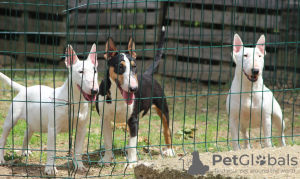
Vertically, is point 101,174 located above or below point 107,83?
below

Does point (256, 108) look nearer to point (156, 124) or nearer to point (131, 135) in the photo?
point (131, 135)

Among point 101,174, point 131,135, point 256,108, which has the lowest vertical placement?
point 101,174

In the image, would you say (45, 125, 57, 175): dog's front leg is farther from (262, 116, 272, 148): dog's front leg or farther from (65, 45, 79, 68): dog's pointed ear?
(262, 116, 272, 148): dog's front leg

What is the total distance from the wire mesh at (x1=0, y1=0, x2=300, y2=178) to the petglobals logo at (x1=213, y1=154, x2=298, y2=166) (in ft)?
1.18

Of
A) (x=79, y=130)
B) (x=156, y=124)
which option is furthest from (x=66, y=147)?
(x=156, y=124)

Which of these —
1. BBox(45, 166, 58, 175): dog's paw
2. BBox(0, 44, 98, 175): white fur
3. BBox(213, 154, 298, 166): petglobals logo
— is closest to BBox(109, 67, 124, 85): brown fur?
BBox(0, 44, 98, 175): white fur

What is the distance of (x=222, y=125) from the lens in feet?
24.4

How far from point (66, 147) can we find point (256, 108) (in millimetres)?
2504

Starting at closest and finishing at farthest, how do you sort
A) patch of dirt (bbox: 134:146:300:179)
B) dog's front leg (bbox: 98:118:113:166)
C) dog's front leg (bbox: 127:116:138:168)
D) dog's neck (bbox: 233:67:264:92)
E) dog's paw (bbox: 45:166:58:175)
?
1. patch of dirt (bbox: 134:146:300:179)
2. dog's paw (bbox: 45:166:58:175)
3. dog's front leg (bbox: 127:116:138:168)
4. dog's front leg (bbox: 98:118:113:166)
5. dog's neck (bbox: 233:67:264:92)

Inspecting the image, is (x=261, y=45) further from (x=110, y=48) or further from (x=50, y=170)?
(x=50, y=170)

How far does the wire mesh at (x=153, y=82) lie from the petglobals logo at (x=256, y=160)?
0.36 m

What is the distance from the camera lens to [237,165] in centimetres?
420

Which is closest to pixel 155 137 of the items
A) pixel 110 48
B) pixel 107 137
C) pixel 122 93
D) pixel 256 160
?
pixel 107 137

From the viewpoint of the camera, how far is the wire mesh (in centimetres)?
467
